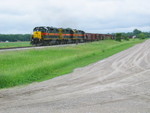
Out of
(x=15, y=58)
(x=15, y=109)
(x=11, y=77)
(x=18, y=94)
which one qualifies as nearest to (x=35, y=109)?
(x=15, y=109)

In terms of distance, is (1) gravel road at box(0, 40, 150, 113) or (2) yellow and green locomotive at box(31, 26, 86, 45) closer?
(1) gravel road at box(0, 40, 150, 113)

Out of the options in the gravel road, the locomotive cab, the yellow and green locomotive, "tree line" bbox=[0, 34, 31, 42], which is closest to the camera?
the gravel road

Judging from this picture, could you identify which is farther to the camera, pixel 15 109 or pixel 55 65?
pixel 55 65

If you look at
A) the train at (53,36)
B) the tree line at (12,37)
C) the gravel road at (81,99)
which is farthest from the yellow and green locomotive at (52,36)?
the tree line at (12,37)

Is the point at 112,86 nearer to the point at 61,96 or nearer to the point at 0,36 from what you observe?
the point at 61,96

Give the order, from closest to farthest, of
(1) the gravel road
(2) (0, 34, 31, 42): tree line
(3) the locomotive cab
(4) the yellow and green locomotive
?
1. (1) the gravel road
2. (3) the locomotive cab
3. (4) the yellow and green locomotive
4. (2) (0, 34, 31, 42): tree line

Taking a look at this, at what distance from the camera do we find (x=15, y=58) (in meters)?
24.5

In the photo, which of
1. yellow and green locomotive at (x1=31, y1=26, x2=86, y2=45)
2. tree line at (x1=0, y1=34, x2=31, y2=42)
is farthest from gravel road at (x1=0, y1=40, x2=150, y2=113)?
tree line at (x1=0, y1=34, x2=31, y2=42)

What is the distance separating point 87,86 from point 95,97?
2306 millimetres

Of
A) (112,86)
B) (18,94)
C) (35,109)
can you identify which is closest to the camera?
(35,109)

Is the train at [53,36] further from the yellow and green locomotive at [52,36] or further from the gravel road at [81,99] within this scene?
the gravel road at [81,99]

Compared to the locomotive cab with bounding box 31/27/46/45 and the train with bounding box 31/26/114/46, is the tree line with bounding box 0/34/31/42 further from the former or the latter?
the locomotive cab with bounding box 31/27/46/45

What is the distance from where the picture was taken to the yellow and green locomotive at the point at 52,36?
4575 centimetres

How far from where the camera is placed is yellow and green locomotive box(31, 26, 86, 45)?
150 ft
